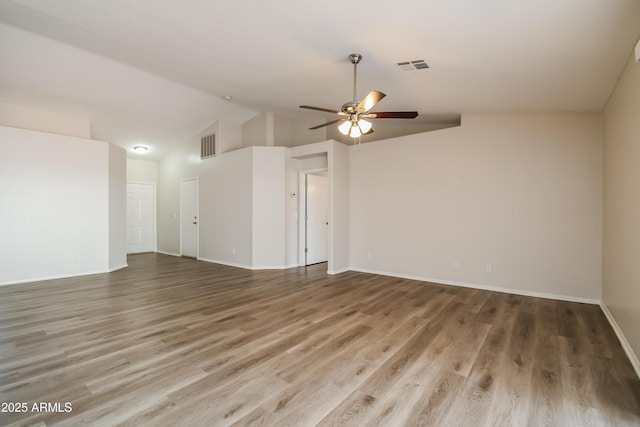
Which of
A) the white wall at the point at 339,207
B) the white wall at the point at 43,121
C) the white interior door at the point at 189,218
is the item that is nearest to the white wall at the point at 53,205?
the white wall at the point at 43,121

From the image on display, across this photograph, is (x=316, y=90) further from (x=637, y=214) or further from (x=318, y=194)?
(x=637, y=214)

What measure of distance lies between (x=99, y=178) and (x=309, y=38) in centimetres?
518

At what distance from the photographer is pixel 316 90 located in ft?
15.1

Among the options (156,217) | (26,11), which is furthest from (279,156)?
(156,217)

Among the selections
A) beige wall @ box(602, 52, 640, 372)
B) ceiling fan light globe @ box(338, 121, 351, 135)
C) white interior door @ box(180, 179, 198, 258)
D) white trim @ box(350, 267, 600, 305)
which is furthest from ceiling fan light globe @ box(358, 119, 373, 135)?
white interior door @ box(180, 179, 198, 258)

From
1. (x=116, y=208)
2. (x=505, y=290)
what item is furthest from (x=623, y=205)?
(x=116, y=208)

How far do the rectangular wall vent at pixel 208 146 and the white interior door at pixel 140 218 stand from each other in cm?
275

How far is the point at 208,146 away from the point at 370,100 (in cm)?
545

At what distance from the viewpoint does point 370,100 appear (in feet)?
10.2

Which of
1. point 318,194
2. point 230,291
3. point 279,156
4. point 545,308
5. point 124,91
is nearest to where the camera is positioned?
point 545,308

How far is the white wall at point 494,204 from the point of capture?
162 inches

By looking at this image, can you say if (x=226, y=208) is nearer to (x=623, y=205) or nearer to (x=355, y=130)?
(x=355, y=130)

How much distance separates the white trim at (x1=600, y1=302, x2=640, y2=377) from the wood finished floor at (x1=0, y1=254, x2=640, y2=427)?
53 mm

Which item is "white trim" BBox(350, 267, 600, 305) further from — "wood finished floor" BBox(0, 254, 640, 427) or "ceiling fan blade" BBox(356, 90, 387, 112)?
"ceiling fan blade" BBox(356, 90, 387, 112)
